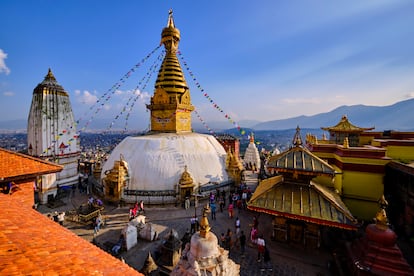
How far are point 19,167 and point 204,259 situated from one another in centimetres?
540

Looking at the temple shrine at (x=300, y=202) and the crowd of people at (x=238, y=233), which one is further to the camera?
the crowd of people at (x=238, y=233)

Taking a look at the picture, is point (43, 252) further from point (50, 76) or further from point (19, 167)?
point (50, 76)

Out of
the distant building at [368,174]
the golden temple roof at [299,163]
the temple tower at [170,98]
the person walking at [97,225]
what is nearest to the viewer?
the golden temple roof at [299,163]

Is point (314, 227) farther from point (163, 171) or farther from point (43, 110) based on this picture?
point (43, 110)

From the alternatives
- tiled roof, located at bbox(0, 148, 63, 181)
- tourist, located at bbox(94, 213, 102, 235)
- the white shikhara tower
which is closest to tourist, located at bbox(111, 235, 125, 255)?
tourist, located at bbox(94, 213, 102, 235)

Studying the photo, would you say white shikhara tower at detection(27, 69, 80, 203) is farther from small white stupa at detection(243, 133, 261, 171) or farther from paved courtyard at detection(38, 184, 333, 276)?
small white stupa at detection(243, 133, 261, 171)

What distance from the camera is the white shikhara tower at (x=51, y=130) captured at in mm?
15526

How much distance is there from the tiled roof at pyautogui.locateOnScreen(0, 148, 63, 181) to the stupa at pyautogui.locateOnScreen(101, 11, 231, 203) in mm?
8231

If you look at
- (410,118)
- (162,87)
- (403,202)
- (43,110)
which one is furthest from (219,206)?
(410,118)

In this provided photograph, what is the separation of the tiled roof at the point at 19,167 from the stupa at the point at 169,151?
27.0 ft

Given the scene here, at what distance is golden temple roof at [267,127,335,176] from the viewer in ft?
26.3

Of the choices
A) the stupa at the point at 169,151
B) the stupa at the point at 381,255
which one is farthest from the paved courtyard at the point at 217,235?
the stupa at the point at 381,255

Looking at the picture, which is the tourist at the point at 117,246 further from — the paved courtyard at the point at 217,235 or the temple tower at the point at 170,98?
the temple tower at the point at 170,98

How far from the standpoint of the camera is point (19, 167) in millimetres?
5492
